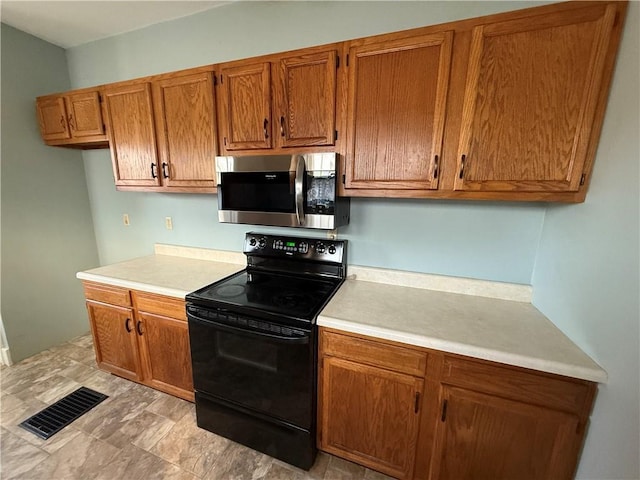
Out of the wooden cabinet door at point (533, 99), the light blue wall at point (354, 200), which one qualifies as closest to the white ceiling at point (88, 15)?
the light blue wall at point (354, 200)

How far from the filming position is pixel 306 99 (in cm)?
147

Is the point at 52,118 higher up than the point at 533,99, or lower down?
higher up

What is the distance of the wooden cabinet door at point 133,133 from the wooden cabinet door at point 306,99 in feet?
3.24

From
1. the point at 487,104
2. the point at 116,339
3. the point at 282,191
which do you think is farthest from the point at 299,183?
the point at 116,339

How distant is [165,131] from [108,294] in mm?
1220

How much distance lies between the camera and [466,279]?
63.8 inches

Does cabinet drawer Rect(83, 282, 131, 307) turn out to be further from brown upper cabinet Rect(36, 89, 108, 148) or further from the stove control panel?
brown upper cabinet Rect(36, 89, 108, 148)

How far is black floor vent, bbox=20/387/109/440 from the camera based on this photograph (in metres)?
1.72

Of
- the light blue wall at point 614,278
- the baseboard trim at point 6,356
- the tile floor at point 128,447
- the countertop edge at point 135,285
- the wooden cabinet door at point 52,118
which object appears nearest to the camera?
the light blue wall at point 614,278

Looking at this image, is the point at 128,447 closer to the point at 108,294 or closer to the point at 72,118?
the point at 108,294

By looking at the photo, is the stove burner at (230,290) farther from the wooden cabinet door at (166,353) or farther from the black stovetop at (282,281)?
the wooden cabinet door at (166,353)

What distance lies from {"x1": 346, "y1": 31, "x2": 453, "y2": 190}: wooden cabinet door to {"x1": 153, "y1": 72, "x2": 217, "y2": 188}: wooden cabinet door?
91cm

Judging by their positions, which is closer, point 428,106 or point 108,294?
point 428,106

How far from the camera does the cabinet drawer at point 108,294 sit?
1.87 meters
